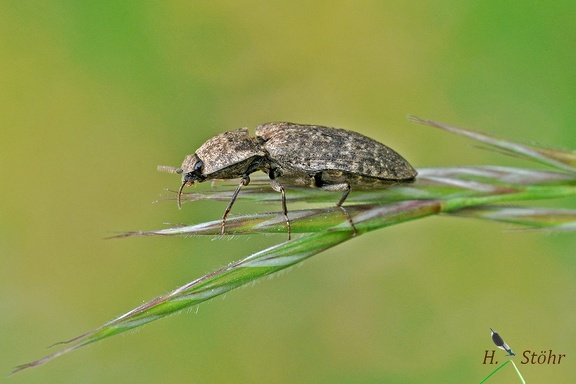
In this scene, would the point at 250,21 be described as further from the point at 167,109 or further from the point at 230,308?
the point at 230,308

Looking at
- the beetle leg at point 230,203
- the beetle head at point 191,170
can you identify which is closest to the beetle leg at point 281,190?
the beetle leg at point 230,203

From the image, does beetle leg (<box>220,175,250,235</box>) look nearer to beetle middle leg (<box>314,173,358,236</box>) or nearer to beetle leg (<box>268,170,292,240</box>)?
beetle leg (<box>268,170,292,240</box>)

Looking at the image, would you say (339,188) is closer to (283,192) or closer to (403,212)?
(283,192)

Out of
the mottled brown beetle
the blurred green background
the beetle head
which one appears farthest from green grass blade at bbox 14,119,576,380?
the blurred green background

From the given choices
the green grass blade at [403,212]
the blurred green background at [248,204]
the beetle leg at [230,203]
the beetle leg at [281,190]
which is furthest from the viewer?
the blurred green background at [248,204]

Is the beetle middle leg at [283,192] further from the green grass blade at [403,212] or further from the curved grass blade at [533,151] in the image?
the curved grass blade at [533,151]

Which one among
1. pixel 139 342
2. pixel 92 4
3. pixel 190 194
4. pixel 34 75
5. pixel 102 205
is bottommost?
pixel 139 342

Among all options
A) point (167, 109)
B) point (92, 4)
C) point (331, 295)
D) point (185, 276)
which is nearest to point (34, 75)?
point (92, 4)
